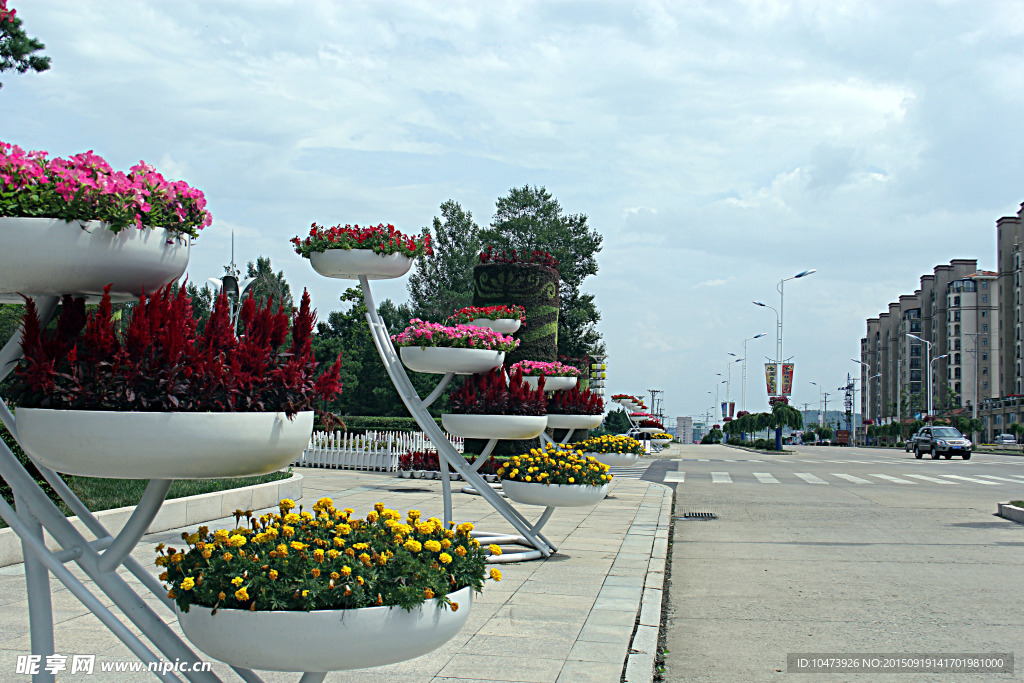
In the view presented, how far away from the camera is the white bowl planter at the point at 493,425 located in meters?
8.28

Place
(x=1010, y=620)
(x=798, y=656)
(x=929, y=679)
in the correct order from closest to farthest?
(x=929, y=679) < (x=798, y=656) < (x=1010, y=620)

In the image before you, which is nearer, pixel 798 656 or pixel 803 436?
pixel 798 656

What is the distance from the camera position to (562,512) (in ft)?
44.3

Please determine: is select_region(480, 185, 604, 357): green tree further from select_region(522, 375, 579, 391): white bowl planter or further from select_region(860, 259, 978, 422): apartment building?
select_region(860, 259, 978, 422): apartment building

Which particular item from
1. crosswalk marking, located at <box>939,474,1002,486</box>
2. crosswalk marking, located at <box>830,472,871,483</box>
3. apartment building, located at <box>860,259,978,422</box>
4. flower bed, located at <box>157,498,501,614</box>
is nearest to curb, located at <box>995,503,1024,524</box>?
crosswalk marking, located at <box>830,472,871,483</box>

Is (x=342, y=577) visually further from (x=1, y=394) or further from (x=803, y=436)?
(x=803, y=436)

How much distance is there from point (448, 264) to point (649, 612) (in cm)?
4005

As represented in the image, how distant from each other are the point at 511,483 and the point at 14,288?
19.8 ft

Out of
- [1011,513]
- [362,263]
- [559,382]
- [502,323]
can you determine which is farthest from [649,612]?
[1011,513]

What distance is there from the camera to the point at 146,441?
270 cm

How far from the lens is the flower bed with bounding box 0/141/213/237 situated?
2904mm

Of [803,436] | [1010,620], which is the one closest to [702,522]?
[1010,620]

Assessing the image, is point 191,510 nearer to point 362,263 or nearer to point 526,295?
point 362,263

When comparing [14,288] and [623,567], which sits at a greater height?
[14,288]
